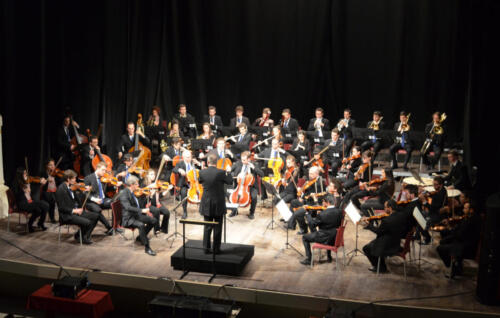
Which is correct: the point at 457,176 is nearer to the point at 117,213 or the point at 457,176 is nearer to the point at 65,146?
the point at 117,213

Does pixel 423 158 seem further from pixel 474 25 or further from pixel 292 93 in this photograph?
pixel 292 93

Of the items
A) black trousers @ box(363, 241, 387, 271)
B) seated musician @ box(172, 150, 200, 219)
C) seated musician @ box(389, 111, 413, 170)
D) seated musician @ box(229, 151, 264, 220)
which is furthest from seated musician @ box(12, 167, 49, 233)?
seated musician @ box(389, 111, 413, 170)

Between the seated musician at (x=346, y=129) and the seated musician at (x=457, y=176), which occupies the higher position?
the seated musician at (x=346, y=129)

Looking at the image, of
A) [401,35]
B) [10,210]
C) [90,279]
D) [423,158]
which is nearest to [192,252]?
[90,279]

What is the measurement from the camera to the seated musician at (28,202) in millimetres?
8703

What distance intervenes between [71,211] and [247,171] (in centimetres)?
294

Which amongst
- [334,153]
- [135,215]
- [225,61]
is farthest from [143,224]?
[225,61]

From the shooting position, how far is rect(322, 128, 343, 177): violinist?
10.8 metres

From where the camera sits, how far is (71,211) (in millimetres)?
8312

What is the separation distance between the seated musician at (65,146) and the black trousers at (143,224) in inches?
131

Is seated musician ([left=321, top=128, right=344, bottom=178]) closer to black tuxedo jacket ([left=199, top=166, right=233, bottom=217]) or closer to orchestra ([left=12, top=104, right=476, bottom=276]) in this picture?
orchestra ([left=12, top=104, right=476, bottom=276])

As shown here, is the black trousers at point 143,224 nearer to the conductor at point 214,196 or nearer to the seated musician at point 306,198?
the conductor at point 214,196

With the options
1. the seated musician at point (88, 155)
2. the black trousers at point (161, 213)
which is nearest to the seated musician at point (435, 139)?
the black trousers at point (161, 213)

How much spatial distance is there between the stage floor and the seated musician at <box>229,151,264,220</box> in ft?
1.59
